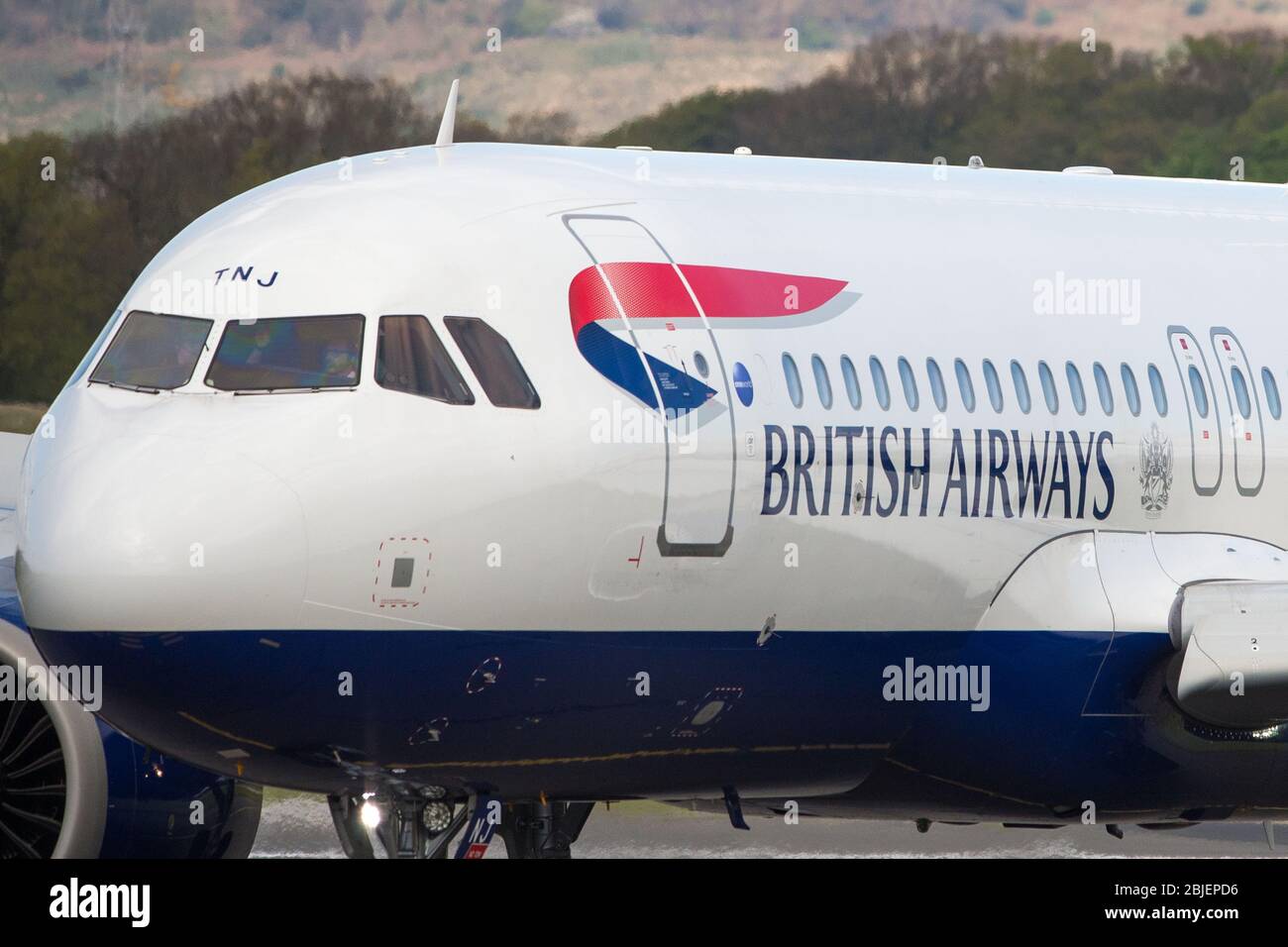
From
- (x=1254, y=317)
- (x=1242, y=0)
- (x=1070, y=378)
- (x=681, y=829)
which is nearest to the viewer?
(x=1070, y=378)

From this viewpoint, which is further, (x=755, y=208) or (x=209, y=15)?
(x=209, y=15)

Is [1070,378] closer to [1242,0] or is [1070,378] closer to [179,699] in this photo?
[179,699]

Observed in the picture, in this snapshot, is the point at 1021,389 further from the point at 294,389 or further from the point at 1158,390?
the point at 294,389

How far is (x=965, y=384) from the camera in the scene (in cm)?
1140

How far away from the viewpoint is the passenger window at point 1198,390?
40.3 feet

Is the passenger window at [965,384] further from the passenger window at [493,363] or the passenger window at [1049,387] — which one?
the passenger window at [493,363]

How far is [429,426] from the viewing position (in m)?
9.72

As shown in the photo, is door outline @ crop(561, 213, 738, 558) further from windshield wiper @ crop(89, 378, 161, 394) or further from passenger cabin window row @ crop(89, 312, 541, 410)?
windshield wiper @ crop(89, 378, 161, 394)

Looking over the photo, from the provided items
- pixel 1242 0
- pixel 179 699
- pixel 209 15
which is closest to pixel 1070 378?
pixel 179 699

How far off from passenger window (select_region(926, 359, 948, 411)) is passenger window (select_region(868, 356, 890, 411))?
296 millimetres

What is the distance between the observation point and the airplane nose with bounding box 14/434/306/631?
9203mm

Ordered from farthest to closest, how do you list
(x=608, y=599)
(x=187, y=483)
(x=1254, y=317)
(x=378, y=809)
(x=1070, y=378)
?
1. (x=1254, y=317)
2. (x=1070, y=378)
3. (x=378, y=809)
4. (x=608, y=599)
5. (x=187, y=483)

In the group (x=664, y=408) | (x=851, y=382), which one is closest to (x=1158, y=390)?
(x=851, y=382)

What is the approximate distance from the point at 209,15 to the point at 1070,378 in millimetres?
22014
